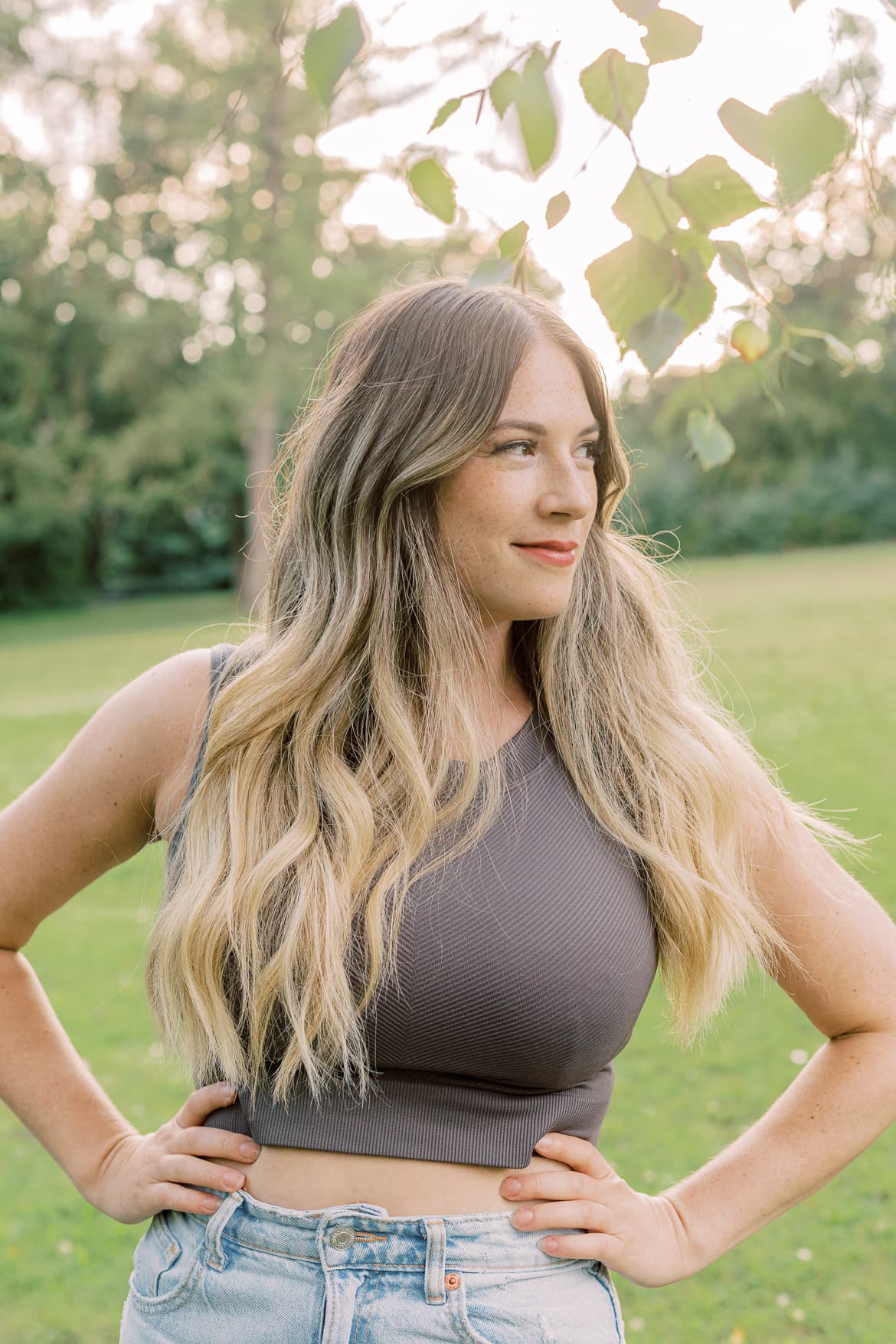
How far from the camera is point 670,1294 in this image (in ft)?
13.7

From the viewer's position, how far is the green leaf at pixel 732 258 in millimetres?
1451

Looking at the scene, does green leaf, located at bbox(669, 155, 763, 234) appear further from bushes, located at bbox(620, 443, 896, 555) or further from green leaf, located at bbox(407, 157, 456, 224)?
bushes, located at bbox(620, 443, 896, 555)

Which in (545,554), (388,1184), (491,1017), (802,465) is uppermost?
(545,554)

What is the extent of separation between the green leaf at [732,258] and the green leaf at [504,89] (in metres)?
0.28

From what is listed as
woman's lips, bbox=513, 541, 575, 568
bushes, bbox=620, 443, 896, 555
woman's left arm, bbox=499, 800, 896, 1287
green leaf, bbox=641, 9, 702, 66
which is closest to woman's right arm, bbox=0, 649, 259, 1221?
woman's lips, bbox=513, 541, 575, 568

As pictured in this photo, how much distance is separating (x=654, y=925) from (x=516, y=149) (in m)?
1.13

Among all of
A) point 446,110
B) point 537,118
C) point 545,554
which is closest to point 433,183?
point 446,110

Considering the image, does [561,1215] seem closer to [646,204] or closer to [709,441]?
[709,441]

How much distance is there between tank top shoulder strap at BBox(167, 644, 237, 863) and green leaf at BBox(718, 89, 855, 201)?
1.06 m

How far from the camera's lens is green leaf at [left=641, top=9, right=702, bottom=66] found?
1.31 m

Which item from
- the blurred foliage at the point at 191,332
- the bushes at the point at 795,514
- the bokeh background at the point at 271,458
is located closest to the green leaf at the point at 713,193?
the bokeh background at the point at 271,458

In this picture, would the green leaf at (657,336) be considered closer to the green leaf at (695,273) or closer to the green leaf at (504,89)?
the green leaf at (695,273)

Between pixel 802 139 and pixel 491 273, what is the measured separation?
1.34 feet

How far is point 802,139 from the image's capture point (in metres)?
1.23
